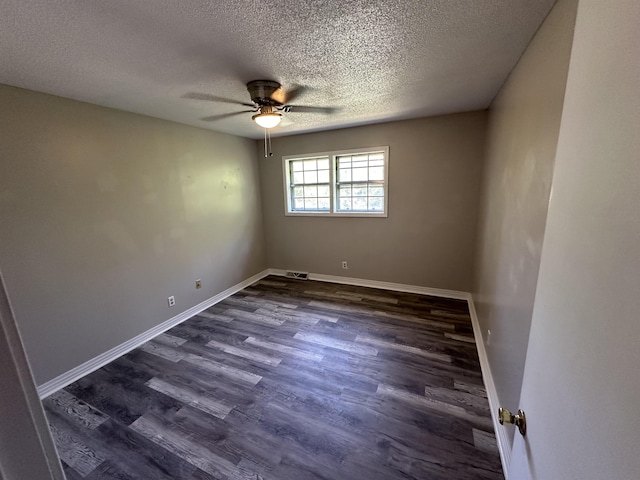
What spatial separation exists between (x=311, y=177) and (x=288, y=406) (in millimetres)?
3256

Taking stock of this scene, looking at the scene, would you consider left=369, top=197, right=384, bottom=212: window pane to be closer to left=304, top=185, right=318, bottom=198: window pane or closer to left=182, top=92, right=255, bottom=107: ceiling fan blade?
left=304, top=185, right=318, bottom=198: window pane

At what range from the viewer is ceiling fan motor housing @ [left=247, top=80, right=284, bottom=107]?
195 centimetres

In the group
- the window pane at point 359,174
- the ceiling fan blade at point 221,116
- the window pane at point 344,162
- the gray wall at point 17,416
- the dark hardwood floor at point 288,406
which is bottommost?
the dark hardwood floor at point 288,406

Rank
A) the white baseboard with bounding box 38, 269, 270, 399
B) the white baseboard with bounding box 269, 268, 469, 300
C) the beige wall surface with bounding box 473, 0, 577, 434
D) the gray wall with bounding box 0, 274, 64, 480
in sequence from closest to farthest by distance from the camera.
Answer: the gray wall with bounding box 0, 274, 64, 480
the beige wall surface with bounding box 473, 0, 577, 434
the white baseboard with bounding box 38, 269, 270, 399
the white baseboard with bounding box 269, 268, 469, 300

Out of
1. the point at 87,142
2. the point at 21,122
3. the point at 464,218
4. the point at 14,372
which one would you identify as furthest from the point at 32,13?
the point at 464,218

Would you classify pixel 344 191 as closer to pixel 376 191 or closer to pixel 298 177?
pixel 376 191

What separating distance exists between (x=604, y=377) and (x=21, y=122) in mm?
3229

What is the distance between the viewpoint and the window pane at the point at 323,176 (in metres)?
4.13

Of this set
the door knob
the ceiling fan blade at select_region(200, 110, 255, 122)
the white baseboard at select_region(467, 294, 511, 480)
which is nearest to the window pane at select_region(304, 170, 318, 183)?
the ceiling fan blade at select_region(200, 110, 255, 122)

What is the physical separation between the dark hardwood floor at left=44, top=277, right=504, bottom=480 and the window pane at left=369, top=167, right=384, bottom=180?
6.39 ft

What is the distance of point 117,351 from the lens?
102 inches

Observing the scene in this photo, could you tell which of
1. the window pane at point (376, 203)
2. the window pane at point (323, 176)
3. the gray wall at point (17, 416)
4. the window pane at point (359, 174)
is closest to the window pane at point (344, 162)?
the window pane at point (359, 174)

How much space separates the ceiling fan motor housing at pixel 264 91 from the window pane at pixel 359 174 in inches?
76.7

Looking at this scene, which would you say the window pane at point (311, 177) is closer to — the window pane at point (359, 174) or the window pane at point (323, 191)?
the window pane at point (323, 191)
